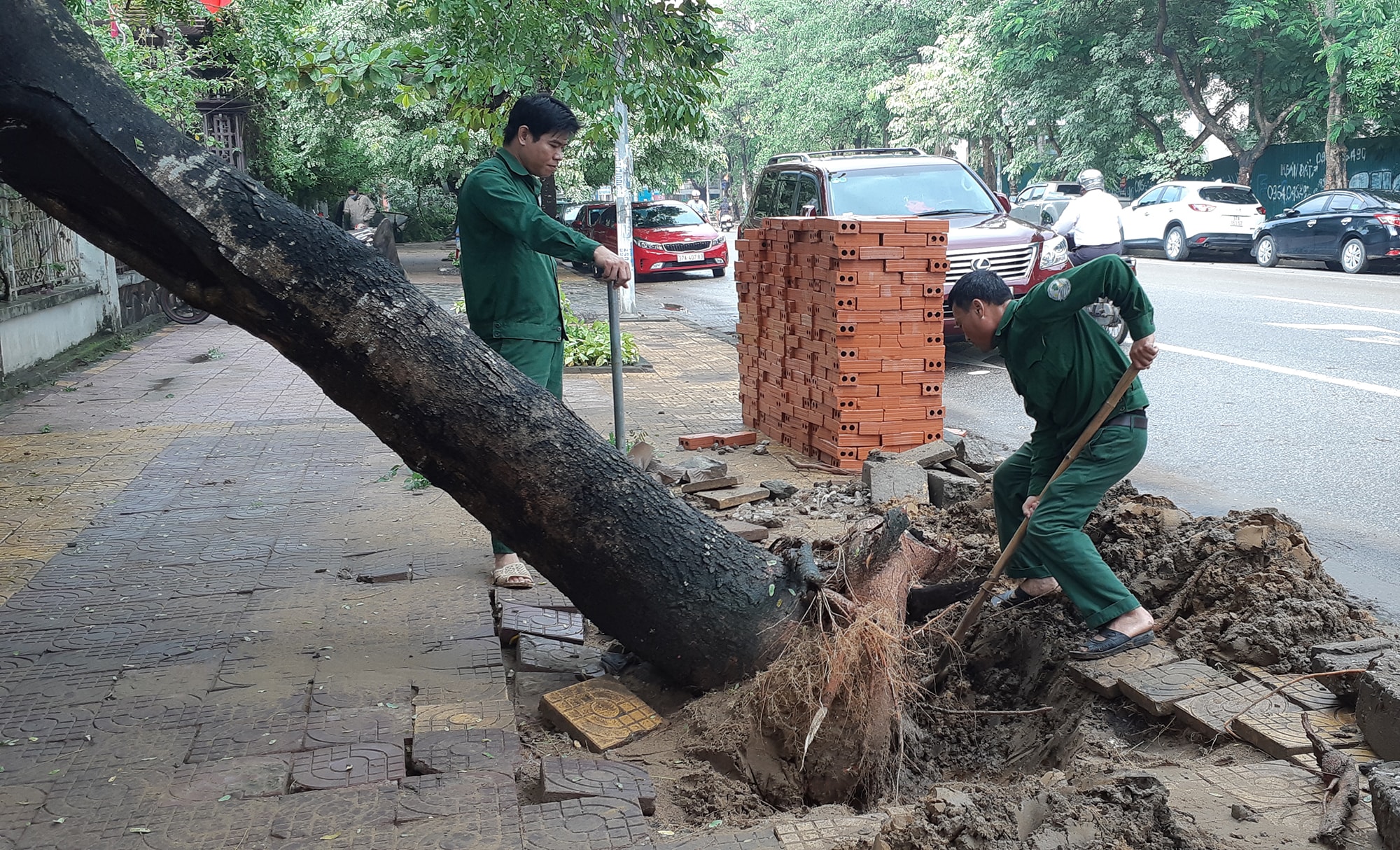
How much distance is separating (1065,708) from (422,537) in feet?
10.9

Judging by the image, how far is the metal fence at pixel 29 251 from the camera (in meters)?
11.1

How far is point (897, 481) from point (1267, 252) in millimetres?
18874

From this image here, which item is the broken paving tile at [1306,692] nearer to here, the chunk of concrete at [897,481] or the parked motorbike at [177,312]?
the chunk of concrete at [897,481]

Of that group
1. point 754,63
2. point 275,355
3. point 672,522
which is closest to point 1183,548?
point 672,522

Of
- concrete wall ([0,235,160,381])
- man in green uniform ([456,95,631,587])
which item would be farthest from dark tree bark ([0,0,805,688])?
concrete wall ([0,235,160,381])

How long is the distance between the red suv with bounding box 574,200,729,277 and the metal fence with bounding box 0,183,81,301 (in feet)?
37.8

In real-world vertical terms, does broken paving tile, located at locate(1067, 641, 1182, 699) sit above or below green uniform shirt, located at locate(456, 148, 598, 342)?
below

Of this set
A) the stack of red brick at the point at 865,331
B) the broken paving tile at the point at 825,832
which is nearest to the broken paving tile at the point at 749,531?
the stack of red brick at the point at 865,331

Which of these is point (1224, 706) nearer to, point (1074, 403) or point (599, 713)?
point (1074, 403)

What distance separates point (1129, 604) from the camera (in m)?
4.05

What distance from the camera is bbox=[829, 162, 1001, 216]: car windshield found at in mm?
11602

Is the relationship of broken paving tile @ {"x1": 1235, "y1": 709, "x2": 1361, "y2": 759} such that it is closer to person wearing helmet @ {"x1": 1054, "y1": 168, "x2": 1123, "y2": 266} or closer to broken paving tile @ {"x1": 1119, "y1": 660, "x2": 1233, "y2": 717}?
broken paving tile @ {"x1": 1119, "y1": 660, "x2": 1233, "y2": 717}

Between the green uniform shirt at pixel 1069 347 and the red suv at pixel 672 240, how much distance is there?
1901 cm

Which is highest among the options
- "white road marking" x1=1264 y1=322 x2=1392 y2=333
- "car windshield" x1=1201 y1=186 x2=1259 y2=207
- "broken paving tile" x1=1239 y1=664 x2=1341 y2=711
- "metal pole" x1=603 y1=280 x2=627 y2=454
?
"car windshield" x1=1201 y1=186 x2=1259 y2=207
